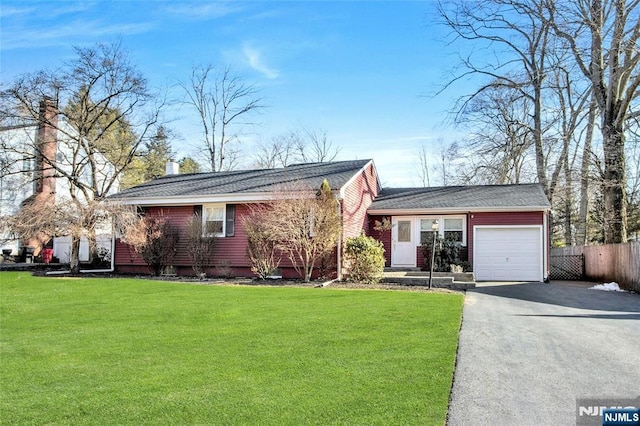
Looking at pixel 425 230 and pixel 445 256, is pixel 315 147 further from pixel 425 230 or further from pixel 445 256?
pixel 445 256

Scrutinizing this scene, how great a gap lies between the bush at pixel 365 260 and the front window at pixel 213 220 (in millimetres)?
4917

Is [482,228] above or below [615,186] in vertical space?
below

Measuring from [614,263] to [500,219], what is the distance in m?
3.84

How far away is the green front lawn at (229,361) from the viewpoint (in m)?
3.88

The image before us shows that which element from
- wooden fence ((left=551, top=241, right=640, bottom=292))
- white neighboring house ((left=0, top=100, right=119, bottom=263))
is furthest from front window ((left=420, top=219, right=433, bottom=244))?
white neighboring house ((left=0, top=100, right=119, bottom=263))

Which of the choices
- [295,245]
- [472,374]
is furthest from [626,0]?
[472,374]

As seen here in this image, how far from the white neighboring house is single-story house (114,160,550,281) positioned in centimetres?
296

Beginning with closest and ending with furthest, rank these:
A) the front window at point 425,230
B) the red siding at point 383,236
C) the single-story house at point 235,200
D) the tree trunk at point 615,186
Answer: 1. the single-story house at point 235,200
2. the tree trunk at point 615,186
3. the front window at point 425,230
4. the red siding at point 383,236

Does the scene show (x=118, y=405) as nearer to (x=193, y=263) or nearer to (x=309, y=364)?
(x=309, y=364)

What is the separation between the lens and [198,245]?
15656 mm

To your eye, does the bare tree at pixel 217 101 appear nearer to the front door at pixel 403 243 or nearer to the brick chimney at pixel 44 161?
the brick chimney at pixel 44 161

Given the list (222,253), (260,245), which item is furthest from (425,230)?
(222,253)

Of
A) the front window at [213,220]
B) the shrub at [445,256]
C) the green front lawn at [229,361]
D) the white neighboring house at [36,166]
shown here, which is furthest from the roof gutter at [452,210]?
the white neighboring house at [36,166]

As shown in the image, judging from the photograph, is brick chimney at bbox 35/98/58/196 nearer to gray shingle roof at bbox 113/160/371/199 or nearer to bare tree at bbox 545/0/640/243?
gray shingle roof at bbox 113/160/371/199
